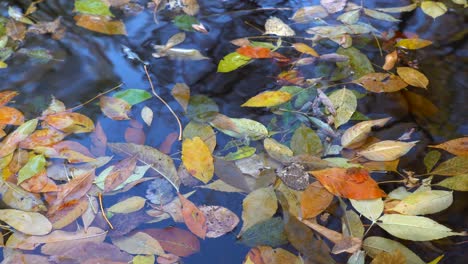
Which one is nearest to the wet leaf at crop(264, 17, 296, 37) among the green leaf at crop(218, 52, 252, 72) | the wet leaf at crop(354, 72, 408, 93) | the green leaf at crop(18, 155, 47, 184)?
the green leaf at crop(218, 52, 252, 72)

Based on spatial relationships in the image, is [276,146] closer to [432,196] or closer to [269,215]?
[269,215]

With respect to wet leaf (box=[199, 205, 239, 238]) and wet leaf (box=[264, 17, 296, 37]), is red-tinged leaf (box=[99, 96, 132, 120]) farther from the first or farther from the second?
wet leaf (box=[264, 17, 296, 37])

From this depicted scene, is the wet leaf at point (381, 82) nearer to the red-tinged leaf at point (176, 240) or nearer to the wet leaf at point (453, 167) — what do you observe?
the wet leaf at point (453, 167)

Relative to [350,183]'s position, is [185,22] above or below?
above

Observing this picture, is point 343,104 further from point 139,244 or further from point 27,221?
point 27,221

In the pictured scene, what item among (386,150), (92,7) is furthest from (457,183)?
(92,7)

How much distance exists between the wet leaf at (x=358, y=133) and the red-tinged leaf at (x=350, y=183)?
0.32ft

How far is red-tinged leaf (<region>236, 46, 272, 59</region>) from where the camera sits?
4.77ft

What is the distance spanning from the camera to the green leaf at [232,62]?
1.42 m

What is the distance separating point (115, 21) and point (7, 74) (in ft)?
Result: 1.36

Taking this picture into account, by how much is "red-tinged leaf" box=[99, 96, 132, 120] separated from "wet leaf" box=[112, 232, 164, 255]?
1.29 feet

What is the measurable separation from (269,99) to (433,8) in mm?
801

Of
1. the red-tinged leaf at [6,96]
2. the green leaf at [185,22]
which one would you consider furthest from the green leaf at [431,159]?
the red-tinged leaf at [6,96]

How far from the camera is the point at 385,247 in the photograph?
95 centimetres
